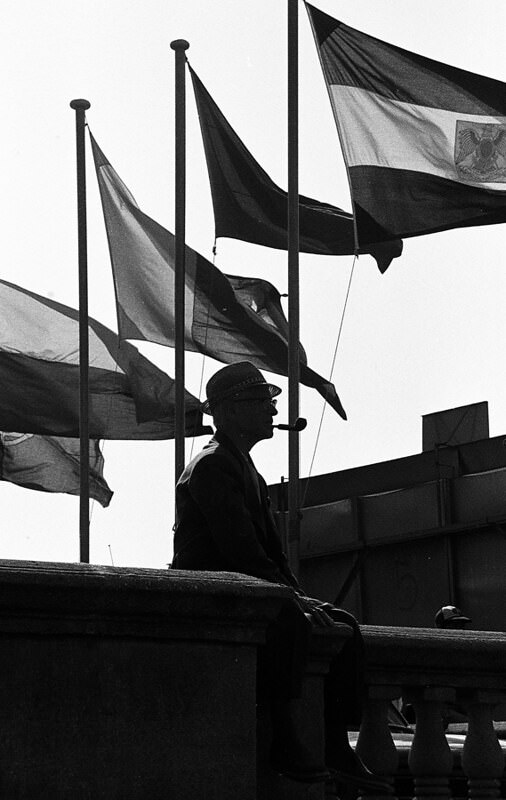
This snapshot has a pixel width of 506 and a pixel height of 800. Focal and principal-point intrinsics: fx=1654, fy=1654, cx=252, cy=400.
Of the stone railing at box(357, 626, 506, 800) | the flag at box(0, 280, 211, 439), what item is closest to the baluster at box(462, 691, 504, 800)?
the stone railing at box(357, 626, 506, 800)

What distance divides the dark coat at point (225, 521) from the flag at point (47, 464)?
1742cm

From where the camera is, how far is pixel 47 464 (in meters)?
23.9

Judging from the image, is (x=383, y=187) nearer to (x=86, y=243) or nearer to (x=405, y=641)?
(x=86, y=243)

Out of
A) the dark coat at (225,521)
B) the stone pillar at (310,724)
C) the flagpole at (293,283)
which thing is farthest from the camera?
the flagpole at (293,283)

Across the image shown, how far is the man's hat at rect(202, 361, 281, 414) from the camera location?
21.2 ft

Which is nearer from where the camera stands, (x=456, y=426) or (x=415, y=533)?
(x=415, y=533)

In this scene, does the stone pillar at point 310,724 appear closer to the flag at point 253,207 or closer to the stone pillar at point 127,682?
the stone pillar at point 127,682

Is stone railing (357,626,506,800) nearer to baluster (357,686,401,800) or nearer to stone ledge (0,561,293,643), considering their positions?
baluster (357,686,401,800)

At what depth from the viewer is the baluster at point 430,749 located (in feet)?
19.2

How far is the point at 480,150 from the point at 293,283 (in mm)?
2446

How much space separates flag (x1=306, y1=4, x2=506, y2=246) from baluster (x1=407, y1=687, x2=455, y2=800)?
9.97 m

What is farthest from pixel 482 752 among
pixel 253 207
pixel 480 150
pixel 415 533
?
pixel 415 533

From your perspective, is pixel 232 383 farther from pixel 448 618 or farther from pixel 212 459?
pixel 448 618

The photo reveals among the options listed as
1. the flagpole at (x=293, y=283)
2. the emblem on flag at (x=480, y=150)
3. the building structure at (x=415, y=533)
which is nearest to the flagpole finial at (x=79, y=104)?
the flagpole at (x=293, y=283)
